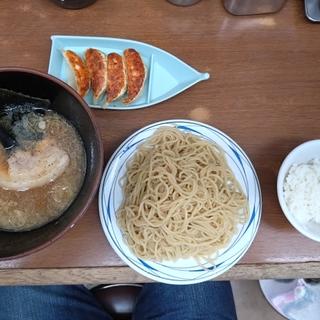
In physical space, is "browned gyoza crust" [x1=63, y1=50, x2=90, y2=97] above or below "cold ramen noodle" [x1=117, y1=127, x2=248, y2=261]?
above

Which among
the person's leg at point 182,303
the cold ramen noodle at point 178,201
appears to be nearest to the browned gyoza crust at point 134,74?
the cold ramen noodle at point 178,201

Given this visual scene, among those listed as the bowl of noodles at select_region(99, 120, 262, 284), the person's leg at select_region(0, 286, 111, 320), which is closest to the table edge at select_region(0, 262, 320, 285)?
the bowl of noodles at select_region(99, 120, 262, 284)

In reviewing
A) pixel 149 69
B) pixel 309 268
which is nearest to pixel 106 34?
pixel 149 69

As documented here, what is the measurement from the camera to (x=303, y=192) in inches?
39.3

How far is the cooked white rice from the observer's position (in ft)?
3.25

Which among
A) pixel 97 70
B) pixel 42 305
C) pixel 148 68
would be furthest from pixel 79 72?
pixel 42 305

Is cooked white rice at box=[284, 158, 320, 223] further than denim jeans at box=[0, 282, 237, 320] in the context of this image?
No

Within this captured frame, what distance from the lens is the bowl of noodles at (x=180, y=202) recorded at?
0.98m

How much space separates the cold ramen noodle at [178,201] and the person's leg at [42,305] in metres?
0.47

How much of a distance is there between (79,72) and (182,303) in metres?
0.72

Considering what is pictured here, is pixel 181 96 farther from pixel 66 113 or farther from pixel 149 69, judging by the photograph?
pixel 66 113

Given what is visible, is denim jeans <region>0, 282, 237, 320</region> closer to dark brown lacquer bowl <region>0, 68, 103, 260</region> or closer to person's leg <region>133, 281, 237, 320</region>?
person's leg <region>133, 281, 237, 320</region>

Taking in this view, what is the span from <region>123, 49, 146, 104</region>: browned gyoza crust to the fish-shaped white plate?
16 millimetres

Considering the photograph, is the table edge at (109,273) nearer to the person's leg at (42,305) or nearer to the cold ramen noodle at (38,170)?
the cold ramen noodle at (38,170)
